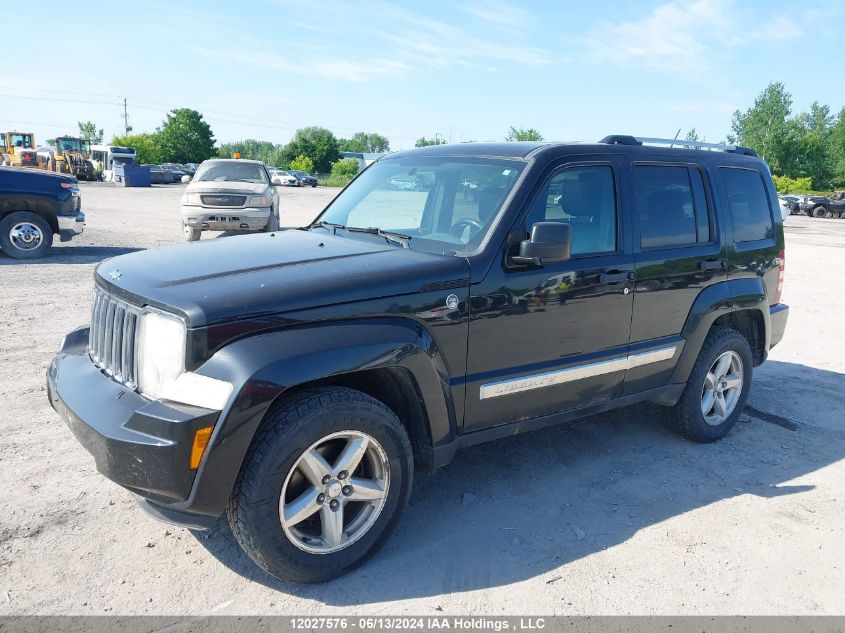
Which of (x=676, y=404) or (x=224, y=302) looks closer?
(x=224, y=302)

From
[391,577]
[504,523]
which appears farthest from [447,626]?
[504,523]

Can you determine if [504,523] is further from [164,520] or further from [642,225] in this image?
[642,225]

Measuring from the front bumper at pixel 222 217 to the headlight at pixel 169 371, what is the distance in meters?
11.1

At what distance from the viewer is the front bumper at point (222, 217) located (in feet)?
44.2

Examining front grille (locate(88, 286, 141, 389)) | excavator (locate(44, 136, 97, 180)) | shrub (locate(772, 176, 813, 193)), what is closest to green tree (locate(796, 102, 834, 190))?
shrub (locate(772, 176, 813, 193))

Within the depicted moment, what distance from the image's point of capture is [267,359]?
2.71 m

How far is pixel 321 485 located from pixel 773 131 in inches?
3155

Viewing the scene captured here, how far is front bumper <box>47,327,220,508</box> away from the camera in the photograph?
260cm

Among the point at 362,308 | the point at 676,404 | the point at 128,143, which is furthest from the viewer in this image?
the point at 128,143

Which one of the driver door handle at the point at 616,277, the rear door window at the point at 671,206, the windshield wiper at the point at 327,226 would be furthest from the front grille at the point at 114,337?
the rear door window at the point at 671,206

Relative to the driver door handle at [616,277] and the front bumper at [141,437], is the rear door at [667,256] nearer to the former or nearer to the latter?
the driver door handle at [616,277]

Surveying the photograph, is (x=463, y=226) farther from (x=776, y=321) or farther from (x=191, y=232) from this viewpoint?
(x=191, y=232)

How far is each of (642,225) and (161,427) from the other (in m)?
3.07

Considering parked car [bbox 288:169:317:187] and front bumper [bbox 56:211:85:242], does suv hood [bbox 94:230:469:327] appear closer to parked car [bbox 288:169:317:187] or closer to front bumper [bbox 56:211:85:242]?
front bumper [bbox 56:211:85:242]
